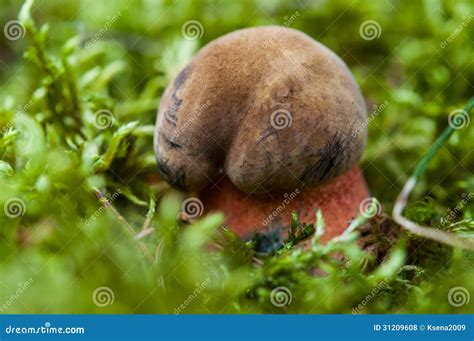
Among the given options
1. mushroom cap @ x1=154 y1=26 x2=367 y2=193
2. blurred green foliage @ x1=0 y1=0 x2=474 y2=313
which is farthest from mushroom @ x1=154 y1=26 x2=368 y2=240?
blurred green foliage @ x1=0 y1=0 x2=474 y2=313

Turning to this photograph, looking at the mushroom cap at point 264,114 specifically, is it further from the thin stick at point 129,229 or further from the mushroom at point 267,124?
the thin stick at point 129,229

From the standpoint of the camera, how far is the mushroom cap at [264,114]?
1426 mm

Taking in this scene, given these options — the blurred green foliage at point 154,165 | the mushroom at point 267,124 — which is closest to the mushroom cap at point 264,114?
the mushroom at point 267,124

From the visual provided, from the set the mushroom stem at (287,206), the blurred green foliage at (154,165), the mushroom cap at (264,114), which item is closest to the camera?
the blurred green foliage at (154,165)

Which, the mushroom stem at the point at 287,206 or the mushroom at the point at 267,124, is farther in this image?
the mushroom stem at the point at 287,206

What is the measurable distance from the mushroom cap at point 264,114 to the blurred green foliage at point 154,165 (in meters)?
0.17

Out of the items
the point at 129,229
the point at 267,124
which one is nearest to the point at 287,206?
the point at 267,124

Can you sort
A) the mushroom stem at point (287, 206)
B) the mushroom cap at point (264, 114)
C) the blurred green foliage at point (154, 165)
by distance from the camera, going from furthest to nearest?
the mushroom stem at point (287, 206) < the mushroom cap at point (264, 114) < the blurred green foliage at point (154, 165)

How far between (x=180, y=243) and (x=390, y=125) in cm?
120

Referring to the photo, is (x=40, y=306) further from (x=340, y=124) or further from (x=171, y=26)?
(x=171, y=26)

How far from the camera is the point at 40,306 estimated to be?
1166 millimetres

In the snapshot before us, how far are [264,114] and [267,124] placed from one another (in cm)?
3

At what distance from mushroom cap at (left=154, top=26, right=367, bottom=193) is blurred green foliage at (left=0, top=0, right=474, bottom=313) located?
0.17 metres

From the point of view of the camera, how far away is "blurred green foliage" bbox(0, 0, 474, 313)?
1.29 m
